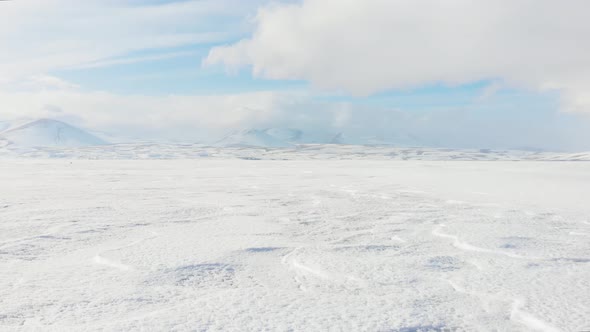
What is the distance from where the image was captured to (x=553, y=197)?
12.1m

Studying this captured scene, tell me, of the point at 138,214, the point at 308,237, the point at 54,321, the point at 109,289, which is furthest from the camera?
the point at 138,214

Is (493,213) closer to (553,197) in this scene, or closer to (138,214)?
(553,197)

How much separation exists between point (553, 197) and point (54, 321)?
40.3 feet

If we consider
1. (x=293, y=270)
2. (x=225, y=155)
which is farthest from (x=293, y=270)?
(x=225, y=155)

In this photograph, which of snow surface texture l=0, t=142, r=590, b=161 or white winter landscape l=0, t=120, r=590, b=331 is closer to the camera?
white winter landscape l=0, t=120, r=590, b=331

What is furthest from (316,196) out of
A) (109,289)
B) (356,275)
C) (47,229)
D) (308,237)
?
(109,289)

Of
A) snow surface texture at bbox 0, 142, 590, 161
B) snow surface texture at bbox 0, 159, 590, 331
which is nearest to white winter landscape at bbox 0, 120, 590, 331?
snow surface texture at bbox 0, 159, 590, 331

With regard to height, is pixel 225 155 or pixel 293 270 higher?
pixel 293 270

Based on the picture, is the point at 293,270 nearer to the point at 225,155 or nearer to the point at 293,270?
the point at 293,270

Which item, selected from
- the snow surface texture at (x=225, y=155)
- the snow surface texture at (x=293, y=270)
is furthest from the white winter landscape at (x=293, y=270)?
the snow surface texture at (x=225, y=155)

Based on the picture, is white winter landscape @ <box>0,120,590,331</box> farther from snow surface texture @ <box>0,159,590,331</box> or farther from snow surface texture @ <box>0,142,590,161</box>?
snow surface texture @ <box>0,142,590,161</box>

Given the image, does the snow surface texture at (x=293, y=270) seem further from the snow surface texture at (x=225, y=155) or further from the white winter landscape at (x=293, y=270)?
the snow surface texture at (x=225, y=155)

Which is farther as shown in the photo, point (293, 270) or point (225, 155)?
point (225, 155)

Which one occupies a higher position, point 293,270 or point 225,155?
point 293,270
